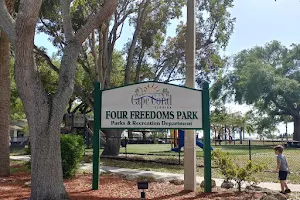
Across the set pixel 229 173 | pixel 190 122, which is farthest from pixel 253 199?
pixel 190 122

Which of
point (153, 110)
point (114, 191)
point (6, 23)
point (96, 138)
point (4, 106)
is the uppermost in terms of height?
point (6, 23)

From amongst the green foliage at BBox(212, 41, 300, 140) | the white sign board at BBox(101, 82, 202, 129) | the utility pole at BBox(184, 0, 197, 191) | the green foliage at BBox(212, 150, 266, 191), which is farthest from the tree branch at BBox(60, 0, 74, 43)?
the green foliage at BBox(212, 41, 300, 140)

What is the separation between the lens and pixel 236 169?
9273mm

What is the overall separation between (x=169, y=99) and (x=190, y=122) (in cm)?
80

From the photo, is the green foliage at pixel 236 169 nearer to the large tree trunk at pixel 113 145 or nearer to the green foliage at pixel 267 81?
the large tree trunk at pixel 113 145

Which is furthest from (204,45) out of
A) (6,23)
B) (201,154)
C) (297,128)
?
(297,128)

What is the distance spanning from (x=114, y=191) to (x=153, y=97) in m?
2.58

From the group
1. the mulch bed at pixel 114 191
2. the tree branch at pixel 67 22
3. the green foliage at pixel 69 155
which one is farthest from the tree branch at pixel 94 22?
the green foliage at pixel 69 155

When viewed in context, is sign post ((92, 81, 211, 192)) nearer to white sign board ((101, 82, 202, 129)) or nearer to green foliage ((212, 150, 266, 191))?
white sign board ((101, 82, 202, 129))

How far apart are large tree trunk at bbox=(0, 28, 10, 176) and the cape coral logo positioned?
546 centimetres

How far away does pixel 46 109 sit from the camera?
297 inches

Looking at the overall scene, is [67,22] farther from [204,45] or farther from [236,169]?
[204,45]

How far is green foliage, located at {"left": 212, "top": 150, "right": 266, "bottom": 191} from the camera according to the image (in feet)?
29.8

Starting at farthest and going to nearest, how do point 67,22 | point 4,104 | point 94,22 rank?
1. point 4,104
2. point 67,22
3. point 94,22
